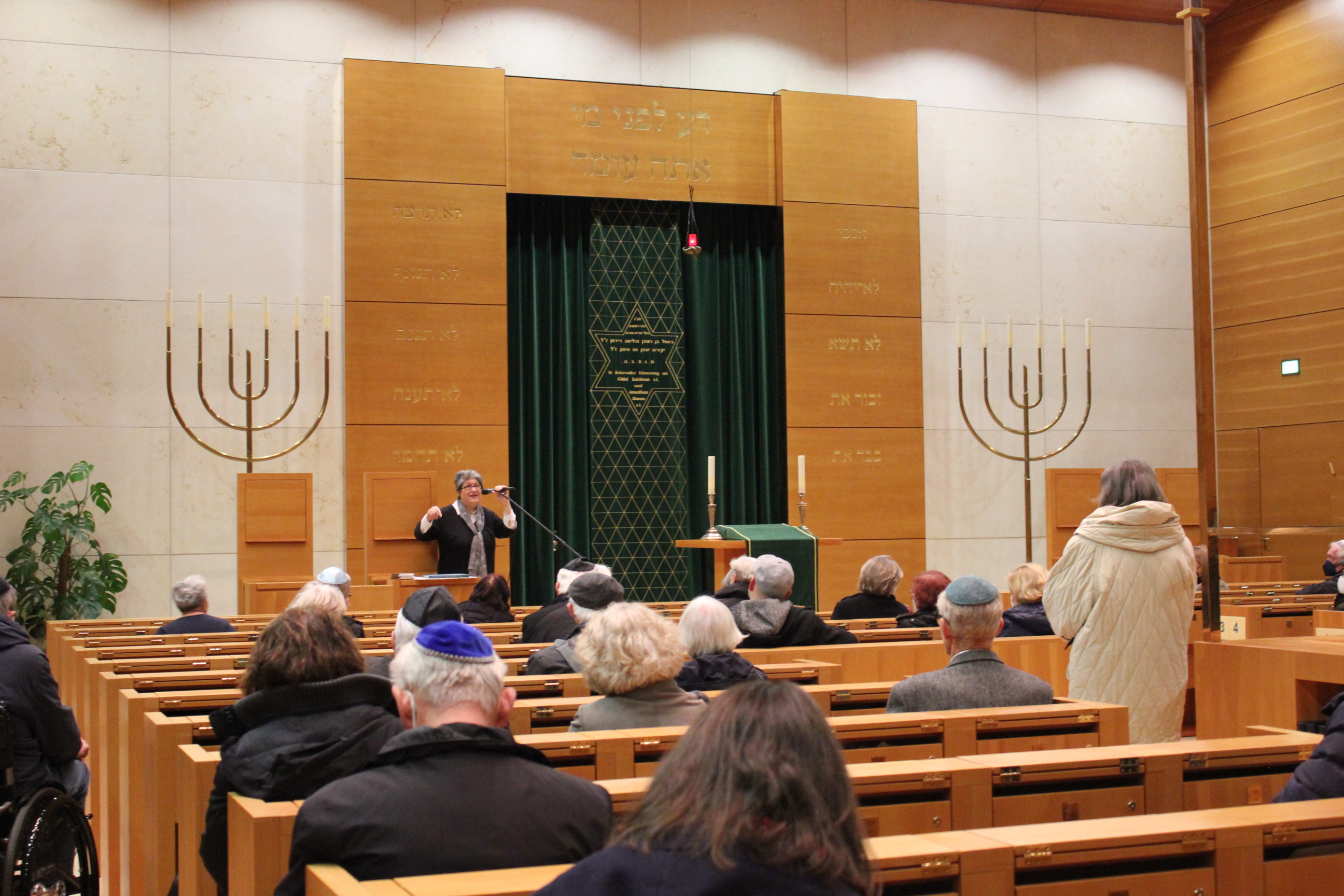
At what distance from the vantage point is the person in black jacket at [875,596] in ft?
19.6

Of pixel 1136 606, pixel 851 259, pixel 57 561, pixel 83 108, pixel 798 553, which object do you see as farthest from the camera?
pixel 851 259

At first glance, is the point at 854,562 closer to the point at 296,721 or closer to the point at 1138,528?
the point at 1138,528

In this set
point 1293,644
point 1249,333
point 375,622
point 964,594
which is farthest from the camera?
point 1249,333

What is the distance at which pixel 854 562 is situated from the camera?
10258mm

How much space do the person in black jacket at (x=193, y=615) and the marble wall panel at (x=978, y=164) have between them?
23.8 feet

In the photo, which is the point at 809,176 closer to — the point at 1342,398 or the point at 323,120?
the point at 323,120

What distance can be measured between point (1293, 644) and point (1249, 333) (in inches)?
309

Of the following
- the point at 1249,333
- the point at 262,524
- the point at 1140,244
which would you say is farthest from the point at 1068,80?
the point at 262,524

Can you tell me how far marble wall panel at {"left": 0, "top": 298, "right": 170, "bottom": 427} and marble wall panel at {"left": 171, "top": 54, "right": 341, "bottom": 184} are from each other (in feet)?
3.95

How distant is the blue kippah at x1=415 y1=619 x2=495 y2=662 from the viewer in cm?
209

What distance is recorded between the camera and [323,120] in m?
9.59

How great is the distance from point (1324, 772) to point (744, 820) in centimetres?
174

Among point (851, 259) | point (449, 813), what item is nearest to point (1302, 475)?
point (851, 259)

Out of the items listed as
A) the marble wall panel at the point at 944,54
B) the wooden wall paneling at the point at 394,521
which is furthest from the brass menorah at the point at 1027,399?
the wooden wall paneling at the point at 394,521
